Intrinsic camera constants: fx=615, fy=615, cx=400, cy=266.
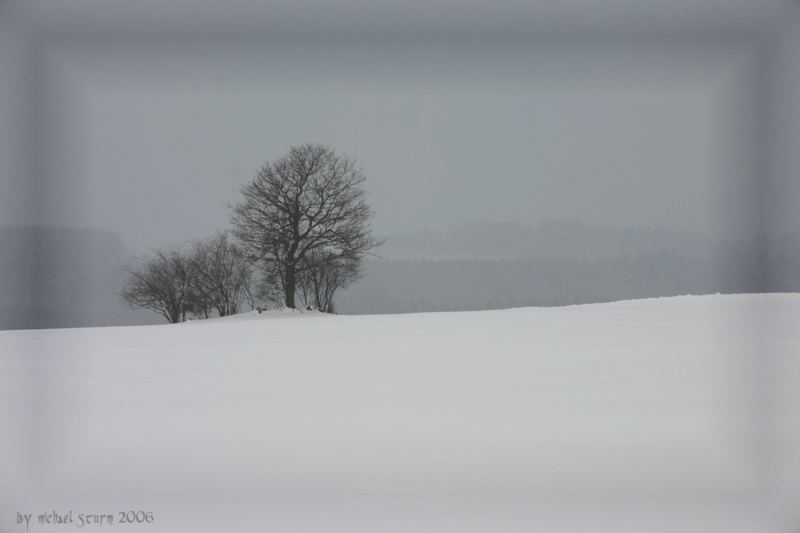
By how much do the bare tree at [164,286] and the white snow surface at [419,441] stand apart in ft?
4.94

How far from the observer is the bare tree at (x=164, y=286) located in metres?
5.10

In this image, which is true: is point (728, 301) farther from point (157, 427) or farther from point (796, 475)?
point (157, 427)

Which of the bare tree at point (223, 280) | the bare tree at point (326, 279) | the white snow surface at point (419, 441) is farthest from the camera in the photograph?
the bare tree at point (223, 280)

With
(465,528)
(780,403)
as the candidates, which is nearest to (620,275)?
(780,403)

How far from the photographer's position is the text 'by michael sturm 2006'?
2.32 metres

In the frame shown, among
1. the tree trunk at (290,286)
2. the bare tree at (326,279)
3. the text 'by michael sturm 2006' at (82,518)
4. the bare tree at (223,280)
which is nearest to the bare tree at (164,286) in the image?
the bare tree at (223,280)

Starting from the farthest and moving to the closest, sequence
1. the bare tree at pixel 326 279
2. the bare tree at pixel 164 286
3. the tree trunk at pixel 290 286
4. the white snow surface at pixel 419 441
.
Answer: the tree trunk at pixel 290 286 → the bare tree at pixel 326 279 → the bare tree at pixel 164 286 → the white snow surface at pixel 419 441

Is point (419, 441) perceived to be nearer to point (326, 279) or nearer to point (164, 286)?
point (326, 279)

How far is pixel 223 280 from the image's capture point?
26.1 ft

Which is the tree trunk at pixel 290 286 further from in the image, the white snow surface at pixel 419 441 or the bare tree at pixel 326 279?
the white snow surface at pixel 419 441

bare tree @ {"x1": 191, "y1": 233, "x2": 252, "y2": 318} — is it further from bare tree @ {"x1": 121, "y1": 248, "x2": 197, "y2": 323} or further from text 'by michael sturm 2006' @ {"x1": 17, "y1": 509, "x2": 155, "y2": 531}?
text 'by michael sturm 2006' @ {"x1": 17, "y1": 509, "x2": 155, "y2": 531}

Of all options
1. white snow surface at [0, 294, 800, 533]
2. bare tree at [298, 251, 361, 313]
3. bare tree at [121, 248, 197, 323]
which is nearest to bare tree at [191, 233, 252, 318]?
bare tree at [121, 248, 197, 323]

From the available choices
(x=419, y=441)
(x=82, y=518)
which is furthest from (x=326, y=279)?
(x=82, y=518)

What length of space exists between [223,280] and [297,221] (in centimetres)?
236
